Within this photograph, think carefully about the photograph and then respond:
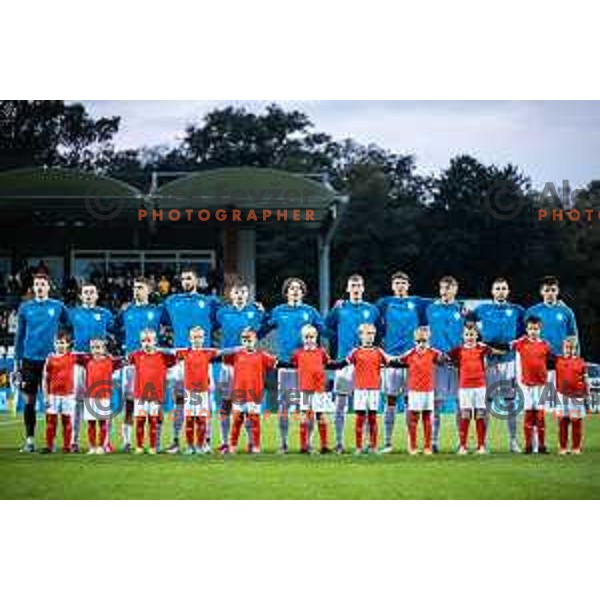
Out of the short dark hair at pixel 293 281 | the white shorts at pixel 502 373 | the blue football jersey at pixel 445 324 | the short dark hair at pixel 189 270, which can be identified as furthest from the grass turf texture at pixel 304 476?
the short dark hair at pixel 189 270

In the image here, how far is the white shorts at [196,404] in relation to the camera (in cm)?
892

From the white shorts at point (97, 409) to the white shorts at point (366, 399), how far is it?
1593 millimetres

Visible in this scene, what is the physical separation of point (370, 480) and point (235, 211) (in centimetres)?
189

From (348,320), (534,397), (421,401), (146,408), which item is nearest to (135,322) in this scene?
(146,408)

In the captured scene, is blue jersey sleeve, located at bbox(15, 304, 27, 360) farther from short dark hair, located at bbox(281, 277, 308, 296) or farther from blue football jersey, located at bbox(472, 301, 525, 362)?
blue football jersey, located at bbox(472, 301, 525, 362)

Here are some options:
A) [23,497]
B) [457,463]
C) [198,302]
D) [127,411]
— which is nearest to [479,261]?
[457,463]

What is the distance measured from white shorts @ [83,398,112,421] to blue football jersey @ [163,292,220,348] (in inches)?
23.0

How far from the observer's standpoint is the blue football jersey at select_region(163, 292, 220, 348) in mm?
9078

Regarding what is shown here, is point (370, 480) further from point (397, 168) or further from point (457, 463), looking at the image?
point (397, 168)

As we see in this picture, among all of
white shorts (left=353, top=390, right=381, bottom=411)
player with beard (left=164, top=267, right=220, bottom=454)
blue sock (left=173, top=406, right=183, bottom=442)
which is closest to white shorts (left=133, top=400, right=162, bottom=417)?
blue sock (left=173, top=406, right=183, bottom=442)

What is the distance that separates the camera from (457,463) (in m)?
8.42

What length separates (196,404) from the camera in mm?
8938

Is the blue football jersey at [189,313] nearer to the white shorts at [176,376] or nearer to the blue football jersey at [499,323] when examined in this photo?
the white shorts at [176,376]

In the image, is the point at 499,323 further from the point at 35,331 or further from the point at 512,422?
the point at 35,331
